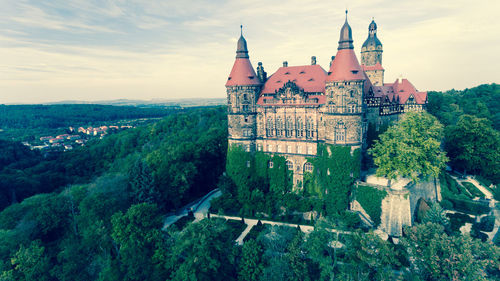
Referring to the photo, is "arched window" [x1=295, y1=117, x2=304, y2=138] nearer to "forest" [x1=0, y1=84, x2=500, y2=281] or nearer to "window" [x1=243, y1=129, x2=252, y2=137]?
"forest" [x1=0, y1=84, x2=500, y2=281]

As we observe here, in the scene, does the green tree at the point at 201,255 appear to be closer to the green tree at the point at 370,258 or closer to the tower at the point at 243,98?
the green tree at the point at 370,258

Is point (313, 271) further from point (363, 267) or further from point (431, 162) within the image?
point (431, 162)

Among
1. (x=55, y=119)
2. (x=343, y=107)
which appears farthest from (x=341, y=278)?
(x=55, y=119)

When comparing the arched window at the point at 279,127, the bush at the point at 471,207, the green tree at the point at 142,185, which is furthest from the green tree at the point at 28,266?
the bush at the point at 471,207

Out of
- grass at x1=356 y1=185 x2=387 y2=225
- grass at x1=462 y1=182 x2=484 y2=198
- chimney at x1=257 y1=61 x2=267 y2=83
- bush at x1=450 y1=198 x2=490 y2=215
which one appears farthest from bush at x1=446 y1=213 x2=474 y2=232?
chimney at x1=257 y1=61 x2=267 y2=83

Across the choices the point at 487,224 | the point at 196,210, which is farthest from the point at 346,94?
the point at 196,210
